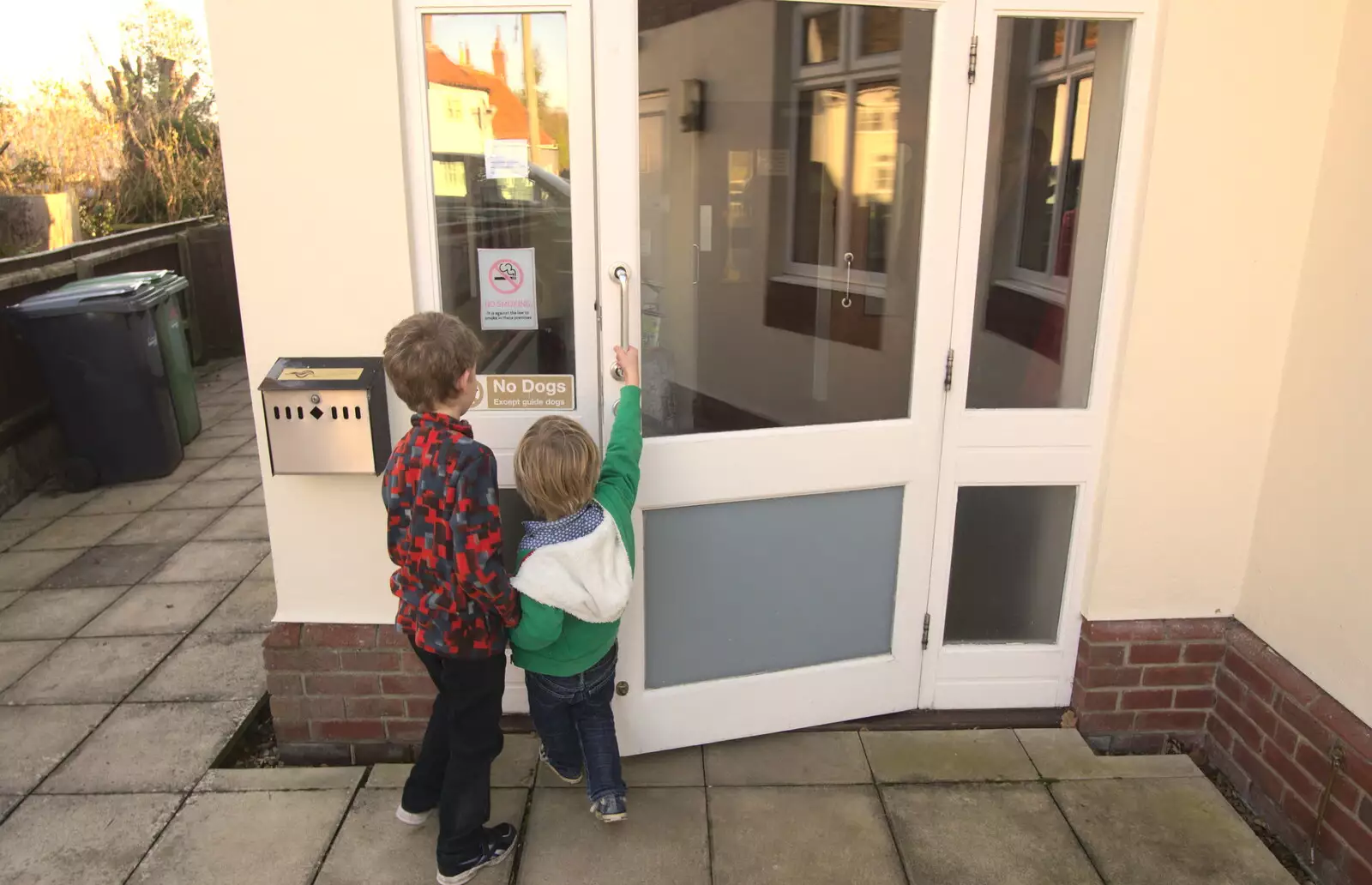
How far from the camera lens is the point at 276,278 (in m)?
2.64

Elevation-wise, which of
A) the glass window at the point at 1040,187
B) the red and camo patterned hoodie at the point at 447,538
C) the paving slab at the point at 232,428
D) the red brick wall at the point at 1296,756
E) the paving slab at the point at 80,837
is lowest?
the paving slab at the point at 80,837

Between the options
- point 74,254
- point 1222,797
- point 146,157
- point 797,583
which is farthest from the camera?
point 146,157

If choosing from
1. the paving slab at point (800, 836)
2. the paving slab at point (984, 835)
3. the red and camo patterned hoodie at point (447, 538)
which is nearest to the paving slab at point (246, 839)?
the red and camo patterned hoodie at point (447, 538)

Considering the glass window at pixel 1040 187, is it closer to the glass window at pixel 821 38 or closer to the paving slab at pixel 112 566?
the glass window at pixel 821 38

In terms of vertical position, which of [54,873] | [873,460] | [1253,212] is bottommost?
[54,873]

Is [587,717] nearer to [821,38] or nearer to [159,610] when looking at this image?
[821,38]

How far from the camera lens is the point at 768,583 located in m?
3.08

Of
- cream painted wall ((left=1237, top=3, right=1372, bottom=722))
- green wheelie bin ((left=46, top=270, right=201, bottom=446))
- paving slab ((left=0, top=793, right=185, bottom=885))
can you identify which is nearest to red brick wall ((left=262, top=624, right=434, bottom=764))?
paving slab ((left=0, top=793, right=185, bottom=885))

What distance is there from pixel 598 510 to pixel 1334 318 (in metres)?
2.20

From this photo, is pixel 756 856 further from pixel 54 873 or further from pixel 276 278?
pixel 276 278

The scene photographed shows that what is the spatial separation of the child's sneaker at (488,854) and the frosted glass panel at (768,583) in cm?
67

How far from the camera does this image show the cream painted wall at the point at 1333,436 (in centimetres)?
251

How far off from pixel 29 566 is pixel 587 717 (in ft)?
11.8

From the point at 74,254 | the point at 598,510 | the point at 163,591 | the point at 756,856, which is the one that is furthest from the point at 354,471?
the point at 74,254
